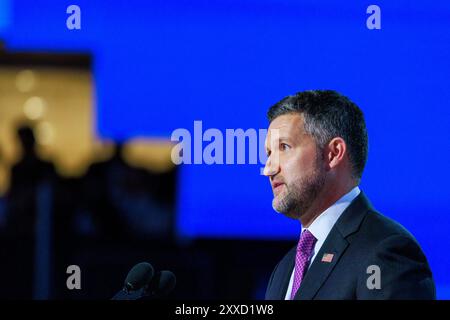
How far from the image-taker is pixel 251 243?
3641 mm

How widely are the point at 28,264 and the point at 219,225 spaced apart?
1.16m

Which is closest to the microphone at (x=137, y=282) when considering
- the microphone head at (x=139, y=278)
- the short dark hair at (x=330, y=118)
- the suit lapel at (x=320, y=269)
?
the microphone head at (x=139, y=278)

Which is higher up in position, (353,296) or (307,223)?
(307,223)

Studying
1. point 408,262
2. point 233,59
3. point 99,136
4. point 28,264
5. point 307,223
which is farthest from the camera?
point 28,264

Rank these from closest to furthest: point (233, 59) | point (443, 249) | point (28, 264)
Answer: point (443, 249)
point (233, 59)
point (28, 264)

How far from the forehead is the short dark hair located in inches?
0.5

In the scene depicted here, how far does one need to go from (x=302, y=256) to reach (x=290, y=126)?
0.42 meters

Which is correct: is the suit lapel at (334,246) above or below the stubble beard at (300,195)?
below

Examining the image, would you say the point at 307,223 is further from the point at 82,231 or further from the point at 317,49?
the point at 82,231

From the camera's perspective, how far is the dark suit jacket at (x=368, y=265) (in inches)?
90.0

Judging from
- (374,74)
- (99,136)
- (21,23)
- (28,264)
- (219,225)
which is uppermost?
(21,23)

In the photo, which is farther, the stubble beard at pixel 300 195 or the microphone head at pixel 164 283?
the stubble beard at pixel 300 195

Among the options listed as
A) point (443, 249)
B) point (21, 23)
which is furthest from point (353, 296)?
point (21, 23)

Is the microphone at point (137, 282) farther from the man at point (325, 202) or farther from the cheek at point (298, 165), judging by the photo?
the cheek at point (298, 165)
